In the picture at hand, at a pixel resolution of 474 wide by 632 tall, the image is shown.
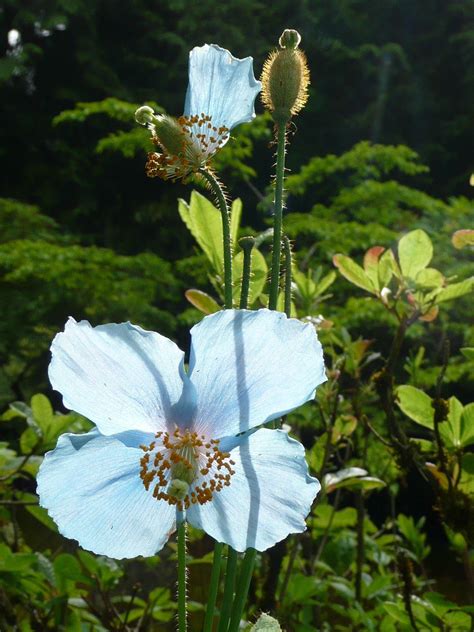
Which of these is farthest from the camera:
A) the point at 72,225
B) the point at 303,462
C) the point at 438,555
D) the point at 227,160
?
the point at 72,225

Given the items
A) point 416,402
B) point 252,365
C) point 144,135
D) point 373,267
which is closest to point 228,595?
point 252,365

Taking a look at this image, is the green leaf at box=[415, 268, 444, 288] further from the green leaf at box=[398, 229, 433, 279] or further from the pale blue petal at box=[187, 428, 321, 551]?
the pale blue petal at box=[187, 428, 321, 551]

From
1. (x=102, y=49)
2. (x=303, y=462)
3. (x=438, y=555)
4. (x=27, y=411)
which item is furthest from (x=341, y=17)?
(x=303, y=462)

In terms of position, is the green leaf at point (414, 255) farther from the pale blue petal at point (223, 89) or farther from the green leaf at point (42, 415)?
the green leaf at point (42, 415)

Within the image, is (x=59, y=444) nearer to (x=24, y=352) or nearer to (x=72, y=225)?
(x=24, y=352)

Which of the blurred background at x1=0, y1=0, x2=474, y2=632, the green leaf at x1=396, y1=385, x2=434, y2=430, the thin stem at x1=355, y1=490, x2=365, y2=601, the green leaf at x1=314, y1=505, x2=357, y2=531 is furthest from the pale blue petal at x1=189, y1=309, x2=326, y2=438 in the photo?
the blurred background at x1=0, y1=0, x2=474, y2=632

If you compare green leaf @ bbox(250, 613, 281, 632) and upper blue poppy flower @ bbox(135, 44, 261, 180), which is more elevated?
upper blue poppy flower @ bbox(135, 44, 261, 180)
